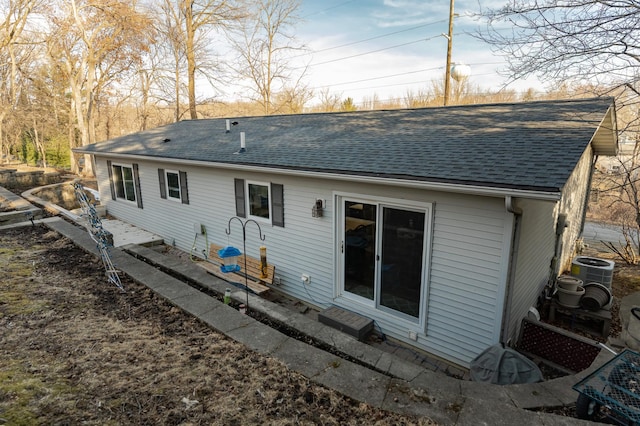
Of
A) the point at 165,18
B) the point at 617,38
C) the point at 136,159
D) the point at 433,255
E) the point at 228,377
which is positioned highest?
the point at 165,18

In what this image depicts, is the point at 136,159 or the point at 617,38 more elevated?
the point at 617,38

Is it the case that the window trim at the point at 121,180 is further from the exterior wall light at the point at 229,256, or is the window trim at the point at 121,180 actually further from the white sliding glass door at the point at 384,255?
the white sliding glass door at the point at 384,255

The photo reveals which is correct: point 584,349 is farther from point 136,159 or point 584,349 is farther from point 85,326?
point 136,159

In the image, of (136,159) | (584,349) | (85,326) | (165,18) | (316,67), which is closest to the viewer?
(85,326)

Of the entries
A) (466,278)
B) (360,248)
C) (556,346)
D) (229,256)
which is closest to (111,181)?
(229,256)

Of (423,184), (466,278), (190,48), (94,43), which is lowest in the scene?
(466,278)

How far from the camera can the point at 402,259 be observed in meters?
4.93

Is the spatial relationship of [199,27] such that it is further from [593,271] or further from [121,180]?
[593,271]

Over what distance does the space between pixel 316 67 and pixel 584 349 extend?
2469 centimetres

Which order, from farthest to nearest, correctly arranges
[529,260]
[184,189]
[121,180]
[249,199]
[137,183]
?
[121,180], [137,183], [184,189], [249,199], [529,260]

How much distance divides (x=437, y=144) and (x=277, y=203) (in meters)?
3.06

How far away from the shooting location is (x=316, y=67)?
25297mm

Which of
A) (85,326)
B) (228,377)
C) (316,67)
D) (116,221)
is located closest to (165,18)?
(316,67)

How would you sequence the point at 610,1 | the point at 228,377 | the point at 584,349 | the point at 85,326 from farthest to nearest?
the point at 610,1 → the point at 584,349 → the point at 85,326 → the point at 228,377
